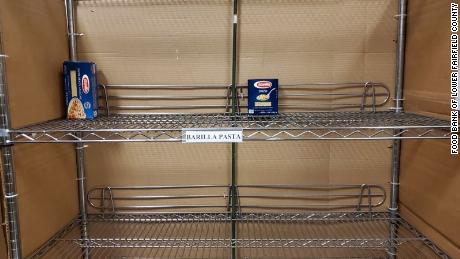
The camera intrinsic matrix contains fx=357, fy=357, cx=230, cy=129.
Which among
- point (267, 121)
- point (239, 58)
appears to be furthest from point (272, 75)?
point (267, 121)

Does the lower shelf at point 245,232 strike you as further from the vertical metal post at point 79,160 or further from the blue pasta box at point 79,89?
the blue pasta box at point 79,89

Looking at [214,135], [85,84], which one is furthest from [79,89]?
[214,135]

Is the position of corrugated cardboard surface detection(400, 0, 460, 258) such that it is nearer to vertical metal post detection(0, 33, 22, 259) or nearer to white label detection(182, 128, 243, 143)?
white label detection(182, 128, 243, 143)

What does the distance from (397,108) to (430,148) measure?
25cm

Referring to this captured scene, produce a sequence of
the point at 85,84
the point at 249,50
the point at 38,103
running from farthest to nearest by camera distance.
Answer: the point at 249,50
the point at 85,84
the point at 38,103

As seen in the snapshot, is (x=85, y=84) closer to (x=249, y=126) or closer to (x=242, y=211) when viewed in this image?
(x=249, y=126)

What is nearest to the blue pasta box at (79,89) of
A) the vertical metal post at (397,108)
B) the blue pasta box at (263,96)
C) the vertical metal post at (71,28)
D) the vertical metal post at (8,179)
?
the vertical metal post at (71,28)

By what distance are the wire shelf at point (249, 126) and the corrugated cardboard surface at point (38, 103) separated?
0.07m

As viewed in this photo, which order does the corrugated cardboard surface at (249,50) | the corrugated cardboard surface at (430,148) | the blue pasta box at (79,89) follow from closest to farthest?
the corrugated cardboard surface at (430,148) → the blue pasta box at (79,89) → the corrugated cardboard surface at (249,50)

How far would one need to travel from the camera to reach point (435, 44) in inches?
46.8

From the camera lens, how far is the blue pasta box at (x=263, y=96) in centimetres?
133

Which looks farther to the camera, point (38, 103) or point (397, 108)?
point (397, 108)

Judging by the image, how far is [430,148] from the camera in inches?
48.3

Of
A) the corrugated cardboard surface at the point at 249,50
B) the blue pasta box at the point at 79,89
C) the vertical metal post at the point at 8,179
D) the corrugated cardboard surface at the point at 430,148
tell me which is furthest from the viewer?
the corrugated cardboard surface at the point at 249,50
